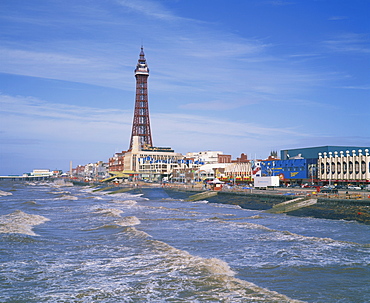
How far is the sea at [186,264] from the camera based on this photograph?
13.4 metres

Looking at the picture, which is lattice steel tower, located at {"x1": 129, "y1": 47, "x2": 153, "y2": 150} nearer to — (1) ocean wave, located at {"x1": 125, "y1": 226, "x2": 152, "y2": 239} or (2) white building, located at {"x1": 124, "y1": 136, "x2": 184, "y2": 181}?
(2) white building, located at {"x1": 124, "y1": 136, "x2": 184, "y2": 181}

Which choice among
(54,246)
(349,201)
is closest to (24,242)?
(54,246)

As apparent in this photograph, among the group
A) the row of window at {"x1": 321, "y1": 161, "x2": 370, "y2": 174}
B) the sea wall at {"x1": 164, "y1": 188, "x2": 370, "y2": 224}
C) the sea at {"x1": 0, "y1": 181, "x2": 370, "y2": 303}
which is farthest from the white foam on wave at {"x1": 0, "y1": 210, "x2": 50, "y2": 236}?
the row of window at {"x1": 321, "y1": 161, "x2": 370, "y2": 174}

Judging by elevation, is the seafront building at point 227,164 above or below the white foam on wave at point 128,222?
above

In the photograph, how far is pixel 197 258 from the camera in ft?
60.6

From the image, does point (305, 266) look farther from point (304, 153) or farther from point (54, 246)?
point (304, 153)

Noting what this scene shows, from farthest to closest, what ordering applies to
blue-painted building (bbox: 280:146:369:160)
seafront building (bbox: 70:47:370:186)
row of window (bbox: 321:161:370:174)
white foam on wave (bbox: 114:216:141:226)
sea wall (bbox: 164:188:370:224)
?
blue-painted building (bbox: 280:146:369:160), seafront building (bbox: 70:47:370:186), row of window (bbox: 321:161:370:174), sea wall (bbox: 164:188:370:224), white foam on wave (bbox: 114:216:141:226)

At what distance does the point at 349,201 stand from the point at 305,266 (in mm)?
23375

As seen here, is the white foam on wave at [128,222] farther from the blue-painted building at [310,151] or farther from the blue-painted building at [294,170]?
the blue-painted building at [310,151]

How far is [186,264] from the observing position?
17.4m

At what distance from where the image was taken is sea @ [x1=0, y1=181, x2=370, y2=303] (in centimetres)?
1338

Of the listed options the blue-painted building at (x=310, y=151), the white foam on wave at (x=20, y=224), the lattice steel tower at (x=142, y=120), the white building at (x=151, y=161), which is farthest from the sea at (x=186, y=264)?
the lattice steel tower at (x=142, y=120)

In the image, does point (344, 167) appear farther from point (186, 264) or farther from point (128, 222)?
point (186, 264)

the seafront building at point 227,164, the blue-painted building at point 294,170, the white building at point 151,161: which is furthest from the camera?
the white building at point 151,161
